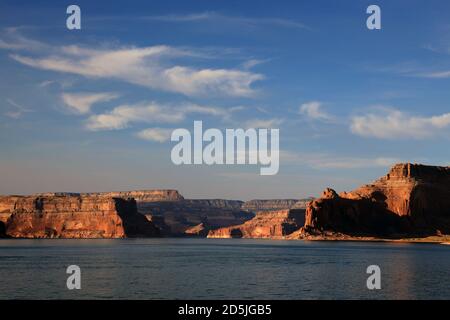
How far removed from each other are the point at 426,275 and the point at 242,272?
98.3ft

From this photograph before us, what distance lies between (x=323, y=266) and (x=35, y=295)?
202 ft

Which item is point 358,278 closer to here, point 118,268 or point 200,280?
point 200,280

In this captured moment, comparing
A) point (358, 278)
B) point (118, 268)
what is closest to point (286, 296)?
point (358, 278)

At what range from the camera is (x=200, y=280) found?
294 feet

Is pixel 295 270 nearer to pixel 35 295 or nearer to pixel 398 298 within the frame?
pixel 398 298

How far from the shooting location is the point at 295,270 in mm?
108438
